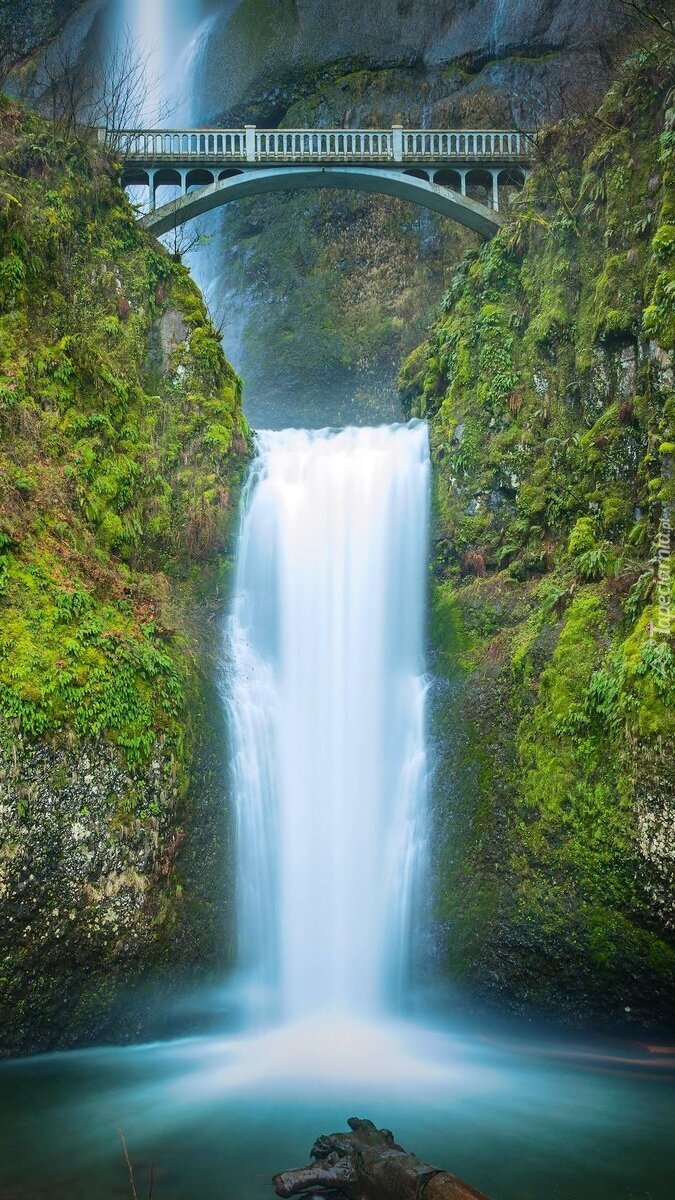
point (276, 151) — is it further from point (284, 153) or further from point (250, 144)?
point (250, 144)

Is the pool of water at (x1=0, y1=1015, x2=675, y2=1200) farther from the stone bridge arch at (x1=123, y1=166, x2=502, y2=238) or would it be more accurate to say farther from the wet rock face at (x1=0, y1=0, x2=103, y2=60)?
the wet rock face at (x1=0, y1=0, x2=103, y2=60)

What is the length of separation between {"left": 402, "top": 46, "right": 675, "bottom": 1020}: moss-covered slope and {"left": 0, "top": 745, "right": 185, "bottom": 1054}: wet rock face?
12.9 ft

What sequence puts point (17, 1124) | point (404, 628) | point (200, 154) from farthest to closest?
point (200, 154) < point (404, 628) < point (17, 1124)

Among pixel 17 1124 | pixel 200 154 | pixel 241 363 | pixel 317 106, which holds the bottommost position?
pixel 17 1124

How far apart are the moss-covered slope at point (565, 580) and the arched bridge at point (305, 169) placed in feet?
7.63

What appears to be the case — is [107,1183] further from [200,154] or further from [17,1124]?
[200,154]

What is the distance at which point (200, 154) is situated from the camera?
18438mm

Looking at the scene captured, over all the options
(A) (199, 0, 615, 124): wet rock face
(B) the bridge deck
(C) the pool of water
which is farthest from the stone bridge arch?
(C) the pool of water

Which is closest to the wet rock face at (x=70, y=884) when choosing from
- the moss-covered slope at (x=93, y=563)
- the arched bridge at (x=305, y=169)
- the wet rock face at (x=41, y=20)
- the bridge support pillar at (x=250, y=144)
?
the moss-covered slope at (x=93, y=563)

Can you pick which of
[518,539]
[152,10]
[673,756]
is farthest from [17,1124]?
[152,10]

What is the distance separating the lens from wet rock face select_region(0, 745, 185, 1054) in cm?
986

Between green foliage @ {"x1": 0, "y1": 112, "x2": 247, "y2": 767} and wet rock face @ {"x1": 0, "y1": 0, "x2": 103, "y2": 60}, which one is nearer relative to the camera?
green foliage @ {"x1": 0, "y1": 112, "x2": 247, "y2": 767}

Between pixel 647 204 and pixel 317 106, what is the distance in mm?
17623

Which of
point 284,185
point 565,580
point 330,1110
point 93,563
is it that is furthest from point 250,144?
point 330,1110
